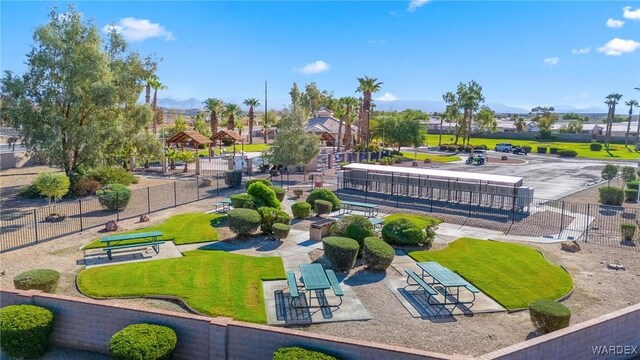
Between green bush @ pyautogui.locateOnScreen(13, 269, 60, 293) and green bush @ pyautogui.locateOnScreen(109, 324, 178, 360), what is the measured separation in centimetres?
454

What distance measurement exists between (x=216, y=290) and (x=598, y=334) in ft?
33.1

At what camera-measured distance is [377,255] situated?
601 inches

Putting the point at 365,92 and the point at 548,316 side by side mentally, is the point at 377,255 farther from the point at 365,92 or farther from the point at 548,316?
the point at 365,92

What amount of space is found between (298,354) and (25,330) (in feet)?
20.8

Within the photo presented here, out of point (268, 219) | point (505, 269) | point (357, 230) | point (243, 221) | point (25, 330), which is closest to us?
point (25, 330)

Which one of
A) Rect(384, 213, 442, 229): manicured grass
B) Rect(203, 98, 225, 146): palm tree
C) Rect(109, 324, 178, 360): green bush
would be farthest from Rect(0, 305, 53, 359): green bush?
Rect(203, 98, 225, 146): palm tree

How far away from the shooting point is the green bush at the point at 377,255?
50.3 ft

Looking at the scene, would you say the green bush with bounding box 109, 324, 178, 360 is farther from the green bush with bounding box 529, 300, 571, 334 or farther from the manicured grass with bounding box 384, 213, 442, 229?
the manicured grass with bounding box 384, 213, 442, 229

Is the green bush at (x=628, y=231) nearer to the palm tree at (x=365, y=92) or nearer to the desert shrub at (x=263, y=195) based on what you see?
the desert shrub at (x=263, y=195)

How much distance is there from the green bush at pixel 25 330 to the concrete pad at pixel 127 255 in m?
5.65

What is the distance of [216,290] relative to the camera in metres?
13.6

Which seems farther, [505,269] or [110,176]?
[110,176]

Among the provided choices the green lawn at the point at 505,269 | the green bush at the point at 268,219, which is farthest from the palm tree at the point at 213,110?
the green lawn at the point at 505,269

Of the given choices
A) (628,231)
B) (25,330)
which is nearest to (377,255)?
(25,330)
